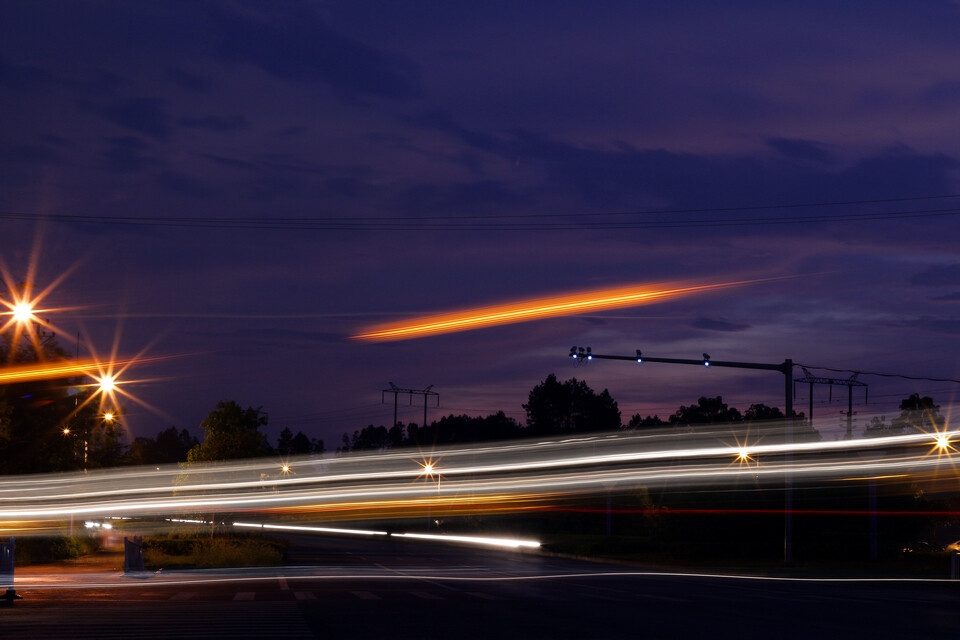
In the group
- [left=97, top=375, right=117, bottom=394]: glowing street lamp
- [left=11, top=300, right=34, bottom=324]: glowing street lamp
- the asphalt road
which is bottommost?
the asphalt road

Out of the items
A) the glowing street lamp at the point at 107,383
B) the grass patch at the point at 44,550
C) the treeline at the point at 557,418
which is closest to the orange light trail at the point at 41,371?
the glowing street lamp at the point at 107,383

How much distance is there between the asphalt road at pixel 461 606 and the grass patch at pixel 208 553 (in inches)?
137

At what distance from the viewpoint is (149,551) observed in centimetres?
3934

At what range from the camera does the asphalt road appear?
15227mm

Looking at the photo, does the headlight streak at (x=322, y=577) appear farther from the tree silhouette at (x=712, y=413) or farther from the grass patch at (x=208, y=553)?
the tree silhouette at (x=712, y=413)

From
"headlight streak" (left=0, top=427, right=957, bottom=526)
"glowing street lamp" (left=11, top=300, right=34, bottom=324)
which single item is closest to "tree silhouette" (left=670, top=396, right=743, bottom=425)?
"headlight streak" (left=0, top=427, right=957, bottom=526)

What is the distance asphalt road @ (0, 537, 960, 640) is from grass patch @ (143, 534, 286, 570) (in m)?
3.47

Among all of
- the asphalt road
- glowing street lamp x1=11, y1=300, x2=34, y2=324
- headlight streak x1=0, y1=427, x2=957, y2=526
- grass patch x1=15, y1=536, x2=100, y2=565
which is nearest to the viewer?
the asphalt road

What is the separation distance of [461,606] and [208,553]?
19.2 metres

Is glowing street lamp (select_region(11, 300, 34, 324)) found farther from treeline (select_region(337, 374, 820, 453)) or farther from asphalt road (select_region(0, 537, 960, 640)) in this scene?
treeline (select_region(337, 374, 820, 453))

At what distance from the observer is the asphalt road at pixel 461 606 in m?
15.2

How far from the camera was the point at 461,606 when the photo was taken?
64.4ft

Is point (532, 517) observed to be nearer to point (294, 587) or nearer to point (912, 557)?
point (912, 557)

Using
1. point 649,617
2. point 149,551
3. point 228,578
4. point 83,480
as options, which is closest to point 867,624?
point 649,617
